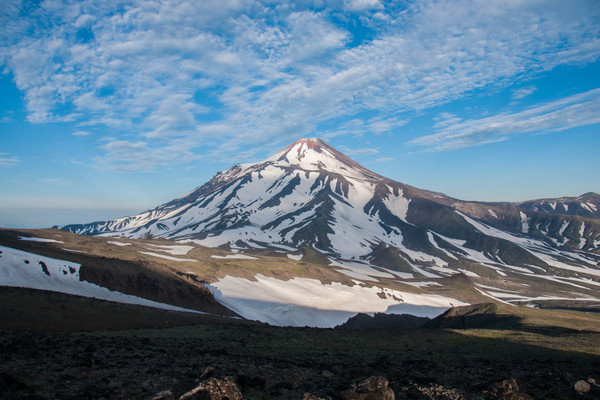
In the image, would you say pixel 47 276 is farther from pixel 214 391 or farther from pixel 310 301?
pixel 310 301

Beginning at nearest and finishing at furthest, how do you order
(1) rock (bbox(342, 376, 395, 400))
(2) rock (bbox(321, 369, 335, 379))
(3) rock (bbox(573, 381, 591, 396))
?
(1) rock (bbox(342, 376, 395, 400)), (3) rock (bbox(573, 381, 591, 396)), (2) rock (bbox(321, 369, 335, 379))

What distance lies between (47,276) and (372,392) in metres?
46.0

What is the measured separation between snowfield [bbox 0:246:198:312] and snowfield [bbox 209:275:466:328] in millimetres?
21861

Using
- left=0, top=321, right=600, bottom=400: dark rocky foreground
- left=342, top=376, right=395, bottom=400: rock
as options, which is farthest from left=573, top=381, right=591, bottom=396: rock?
left=342, top=376, right=395, bottom=400: rock

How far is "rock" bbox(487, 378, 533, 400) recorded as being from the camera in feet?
38.7

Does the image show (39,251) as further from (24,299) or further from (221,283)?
(221,283)

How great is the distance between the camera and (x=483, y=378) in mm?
17625

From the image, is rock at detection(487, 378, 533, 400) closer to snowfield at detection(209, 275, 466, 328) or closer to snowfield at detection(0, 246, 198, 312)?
snowfield at detection(0, 246, 198, 312)

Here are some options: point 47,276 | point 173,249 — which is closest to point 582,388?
point 47,276

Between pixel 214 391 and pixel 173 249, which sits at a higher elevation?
pixel 214 391

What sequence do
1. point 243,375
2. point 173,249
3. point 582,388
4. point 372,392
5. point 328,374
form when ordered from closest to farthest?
point 372,392, point 582,388, point 243,375, point 328,374, point 173,249

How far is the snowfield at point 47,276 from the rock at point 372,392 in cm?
4183

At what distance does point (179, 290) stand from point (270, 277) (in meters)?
37.7

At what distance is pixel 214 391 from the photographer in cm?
975
